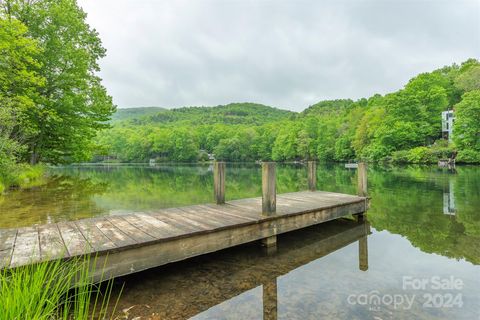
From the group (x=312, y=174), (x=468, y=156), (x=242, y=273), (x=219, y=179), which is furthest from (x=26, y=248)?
(x=468, y=156)

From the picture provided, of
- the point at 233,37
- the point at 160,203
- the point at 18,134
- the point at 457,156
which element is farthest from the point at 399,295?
the point at 233,37

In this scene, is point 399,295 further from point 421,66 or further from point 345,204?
point 421,66

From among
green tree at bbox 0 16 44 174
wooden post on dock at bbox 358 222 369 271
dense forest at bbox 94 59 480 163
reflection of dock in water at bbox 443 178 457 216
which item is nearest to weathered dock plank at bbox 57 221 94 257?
wooden post on dock at bbox 358 222 369 271

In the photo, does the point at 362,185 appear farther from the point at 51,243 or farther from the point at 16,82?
the point at 16,82

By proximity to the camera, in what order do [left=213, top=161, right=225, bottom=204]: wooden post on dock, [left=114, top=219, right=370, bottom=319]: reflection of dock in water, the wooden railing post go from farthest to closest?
[left=213, top=161, right=225, bottom=204]: wooden post on dock, the wooden railing post, [left=114, top=219, right=370, bottom=319]: reflection of dock in water

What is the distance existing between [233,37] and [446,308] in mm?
39559

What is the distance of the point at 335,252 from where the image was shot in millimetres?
4895

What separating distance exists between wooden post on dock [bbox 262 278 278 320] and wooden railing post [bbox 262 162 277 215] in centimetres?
132

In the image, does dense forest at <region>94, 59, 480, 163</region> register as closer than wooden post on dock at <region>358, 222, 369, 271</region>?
No

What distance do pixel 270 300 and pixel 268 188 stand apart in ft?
6.50

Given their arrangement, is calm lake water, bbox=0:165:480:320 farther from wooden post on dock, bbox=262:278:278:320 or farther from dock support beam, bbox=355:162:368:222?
dock support beam, bbox=355:162:368:222

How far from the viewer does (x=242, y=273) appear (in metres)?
3.92

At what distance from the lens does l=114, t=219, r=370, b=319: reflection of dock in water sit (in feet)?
10.1

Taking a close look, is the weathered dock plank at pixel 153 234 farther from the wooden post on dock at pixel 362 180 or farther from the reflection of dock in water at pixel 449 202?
the reflection of dock in water at pixel 449 202
